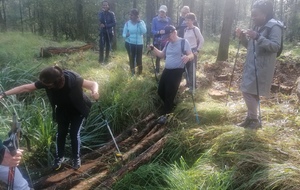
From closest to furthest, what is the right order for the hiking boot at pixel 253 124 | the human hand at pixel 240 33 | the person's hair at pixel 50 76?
1. the person's hair at pixel 50 76
2. the human hand at pixel 240 33
3. the hiking boot at pixel 253 124

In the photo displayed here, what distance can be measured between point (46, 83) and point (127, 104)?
8.74ft

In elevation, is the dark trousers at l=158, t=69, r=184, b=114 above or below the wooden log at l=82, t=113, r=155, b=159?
above

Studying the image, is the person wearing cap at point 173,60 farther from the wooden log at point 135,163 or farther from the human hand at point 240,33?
the human hand at point 240,33

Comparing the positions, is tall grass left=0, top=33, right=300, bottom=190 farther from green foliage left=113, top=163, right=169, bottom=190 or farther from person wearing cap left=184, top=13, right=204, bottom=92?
person wearing cap left=184, top=13, right=204, bottom=92

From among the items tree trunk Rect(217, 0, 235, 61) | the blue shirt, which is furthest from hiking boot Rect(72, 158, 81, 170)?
tree trunk Rect(217, 0, 235, 61)

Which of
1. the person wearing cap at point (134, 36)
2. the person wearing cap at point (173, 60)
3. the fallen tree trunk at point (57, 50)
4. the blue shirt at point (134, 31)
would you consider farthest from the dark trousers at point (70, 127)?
the fallen tree trunk at point (57, 50)

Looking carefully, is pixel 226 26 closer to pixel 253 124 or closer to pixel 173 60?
pixel 173 60

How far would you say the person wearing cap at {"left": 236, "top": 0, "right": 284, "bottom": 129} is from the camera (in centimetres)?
391

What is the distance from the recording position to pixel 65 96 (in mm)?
4016

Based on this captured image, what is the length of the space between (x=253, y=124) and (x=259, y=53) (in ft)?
3.65

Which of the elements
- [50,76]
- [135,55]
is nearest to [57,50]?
[135,55]

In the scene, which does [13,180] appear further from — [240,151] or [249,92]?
[249,92]

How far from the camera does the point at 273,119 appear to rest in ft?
15.6

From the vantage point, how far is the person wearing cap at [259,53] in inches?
154
